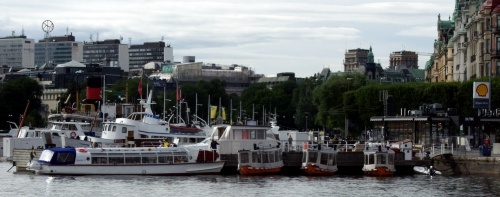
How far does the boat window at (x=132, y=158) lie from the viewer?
117 metres

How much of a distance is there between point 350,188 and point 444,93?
69370 mm

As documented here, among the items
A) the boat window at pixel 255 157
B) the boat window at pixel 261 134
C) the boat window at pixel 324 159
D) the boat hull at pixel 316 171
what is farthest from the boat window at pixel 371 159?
the boat window at pixel 261 134

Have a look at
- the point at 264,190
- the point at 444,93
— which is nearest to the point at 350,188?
the point at 264,190

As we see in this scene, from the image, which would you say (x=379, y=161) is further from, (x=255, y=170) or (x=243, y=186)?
(x=243, y=186)

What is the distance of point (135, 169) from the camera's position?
385ft

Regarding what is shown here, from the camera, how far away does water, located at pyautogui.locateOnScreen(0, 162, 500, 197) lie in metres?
100

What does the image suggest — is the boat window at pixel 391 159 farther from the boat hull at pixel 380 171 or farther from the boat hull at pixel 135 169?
the boat hull at pixel 135 169

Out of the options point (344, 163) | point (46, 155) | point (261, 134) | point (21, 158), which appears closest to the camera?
point (46, 155)

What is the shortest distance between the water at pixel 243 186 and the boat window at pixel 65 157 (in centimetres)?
188

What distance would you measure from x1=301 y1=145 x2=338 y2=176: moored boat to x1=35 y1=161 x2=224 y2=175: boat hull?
7.35 m

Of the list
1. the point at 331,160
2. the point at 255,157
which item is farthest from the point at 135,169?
the point at 331,160

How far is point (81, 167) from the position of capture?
384 ft

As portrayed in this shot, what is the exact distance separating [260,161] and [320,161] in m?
5.12

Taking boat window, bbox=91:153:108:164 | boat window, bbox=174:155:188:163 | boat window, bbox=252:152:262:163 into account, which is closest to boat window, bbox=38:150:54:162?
boat window, bbox=91:153:108:164
